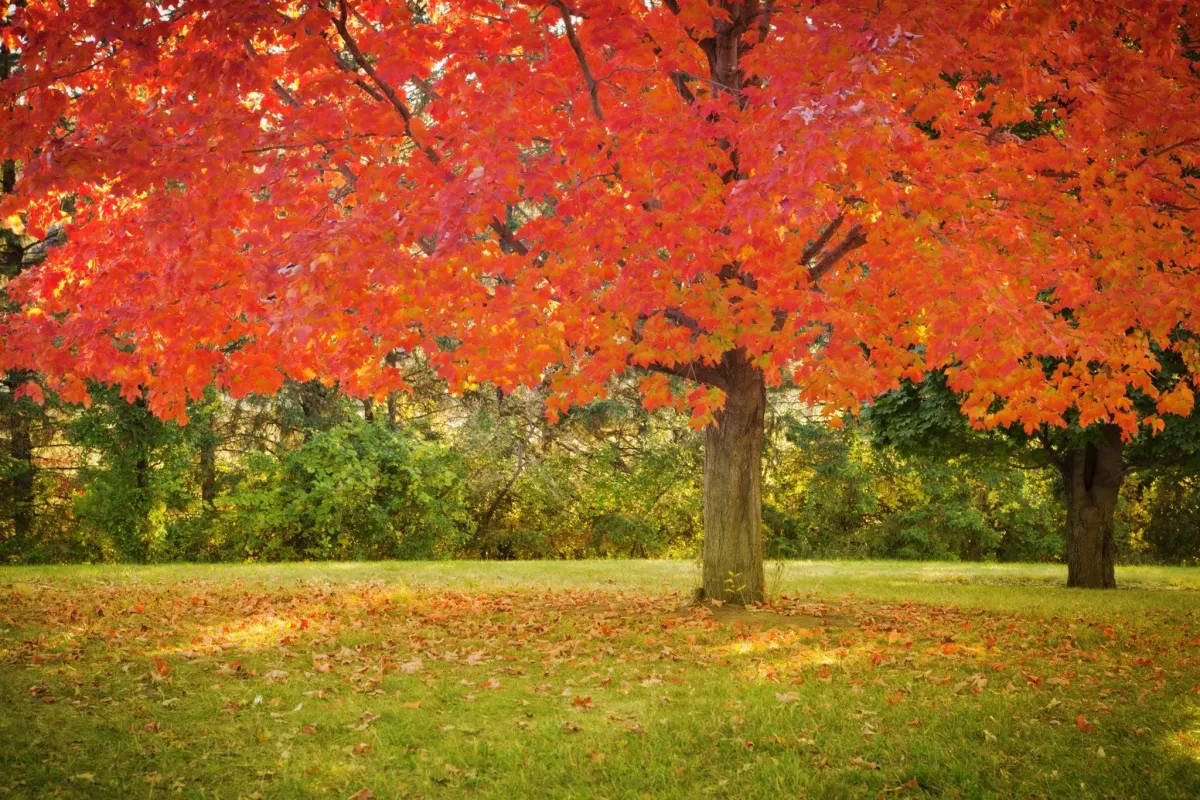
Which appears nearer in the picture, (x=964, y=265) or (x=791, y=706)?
(x=791, y=706)

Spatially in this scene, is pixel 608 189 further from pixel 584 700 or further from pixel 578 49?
pixel 584 700

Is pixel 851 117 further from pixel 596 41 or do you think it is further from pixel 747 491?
pixel 747 491

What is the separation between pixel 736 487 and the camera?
975 centimetres

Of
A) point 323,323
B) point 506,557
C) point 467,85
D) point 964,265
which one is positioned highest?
point 467,85

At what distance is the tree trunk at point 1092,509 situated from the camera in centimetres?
1474

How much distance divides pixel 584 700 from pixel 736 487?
13.5ft

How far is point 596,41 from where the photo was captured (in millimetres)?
6559

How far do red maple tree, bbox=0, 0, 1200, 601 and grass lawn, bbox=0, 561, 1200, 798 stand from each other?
7.62 feet

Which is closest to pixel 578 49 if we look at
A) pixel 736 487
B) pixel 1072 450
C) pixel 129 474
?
pixel 736 487

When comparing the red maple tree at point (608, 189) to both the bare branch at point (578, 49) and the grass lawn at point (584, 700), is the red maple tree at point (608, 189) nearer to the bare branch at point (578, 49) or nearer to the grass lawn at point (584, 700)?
the bare branch at point (578, 49)

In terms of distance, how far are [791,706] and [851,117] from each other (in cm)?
393

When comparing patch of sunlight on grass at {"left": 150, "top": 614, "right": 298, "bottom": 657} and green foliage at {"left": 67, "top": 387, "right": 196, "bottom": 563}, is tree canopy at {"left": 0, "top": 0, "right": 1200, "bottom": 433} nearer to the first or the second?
patch of sunlight on grass at {"left": 150, "top": 614, "right": 298, "bottom": 657}

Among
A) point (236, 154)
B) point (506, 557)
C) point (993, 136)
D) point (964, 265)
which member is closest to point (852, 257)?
point (993, 136)

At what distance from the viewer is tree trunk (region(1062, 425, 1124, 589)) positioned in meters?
14.7
